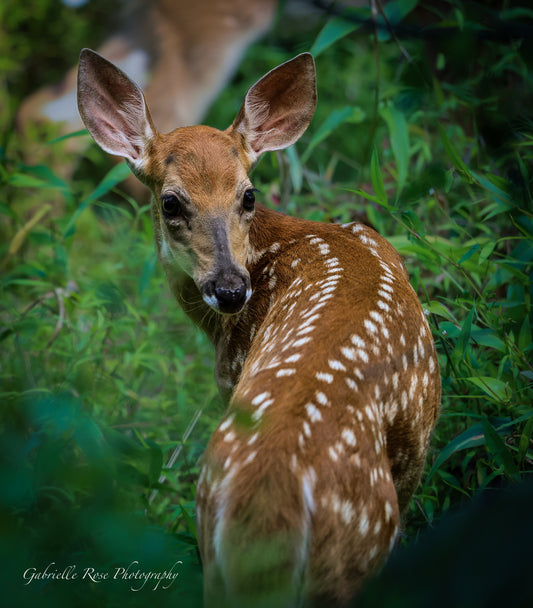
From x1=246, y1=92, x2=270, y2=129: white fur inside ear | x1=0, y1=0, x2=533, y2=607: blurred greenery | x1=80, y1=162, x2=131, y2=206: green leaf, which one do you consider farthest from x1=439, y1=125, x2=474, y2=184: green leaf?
x1=80, y1=162, x2=131, y2=206: green leaf

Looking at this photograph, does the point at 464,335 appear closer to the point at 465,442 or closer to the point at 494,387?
the point at 494,387

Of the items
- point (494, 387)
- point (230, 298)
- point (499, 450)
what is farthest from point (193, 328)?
point (499, 450)

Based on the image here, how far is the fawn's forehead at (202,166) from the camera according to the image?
9.43 ft

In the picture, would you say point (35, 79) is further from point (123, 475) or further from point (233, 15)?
point (123, 475)

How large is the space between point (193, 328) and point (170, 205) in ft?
4.54

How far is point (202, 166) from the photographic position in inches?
114

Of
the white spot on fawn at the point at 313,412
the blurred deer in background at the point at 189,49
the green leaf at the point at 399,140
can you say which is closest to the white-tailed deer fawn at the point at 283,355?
the white spot on fawn at the point at 313,412

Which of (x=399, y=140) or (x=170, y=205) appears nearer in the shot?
(x=170, y=205)

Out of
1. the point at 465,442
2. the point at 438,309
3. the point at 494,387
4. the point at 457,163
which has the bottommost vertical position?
the point at 465,442

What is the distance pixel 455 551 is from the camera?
769 mm

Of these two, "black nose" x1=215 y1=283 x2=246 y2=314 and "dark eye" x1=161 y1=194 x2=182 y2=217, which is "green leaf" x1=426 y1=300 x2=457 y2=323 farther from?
"dark eye" x1=161 y1=194 x2=182 y2=217

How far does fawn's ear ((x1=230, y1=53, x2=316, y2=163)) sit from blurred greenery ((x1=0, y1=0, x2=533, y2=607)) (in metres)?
0.33

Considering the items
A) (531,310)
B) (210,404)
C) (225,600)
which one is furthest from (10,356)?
(531,310)

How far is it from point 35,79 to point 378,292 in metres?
6.50
